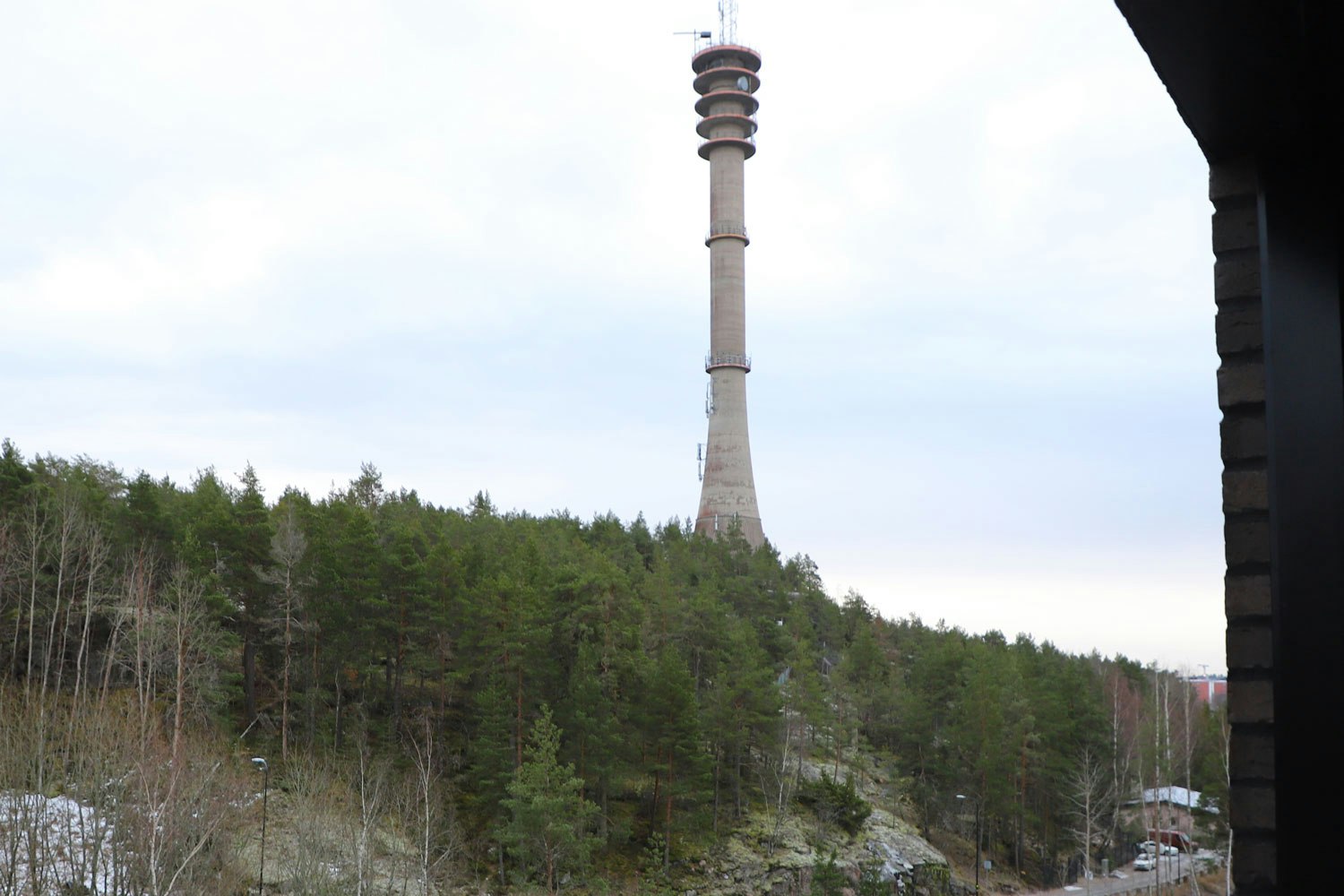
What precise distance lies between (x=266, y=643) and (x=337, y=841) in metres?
9.24

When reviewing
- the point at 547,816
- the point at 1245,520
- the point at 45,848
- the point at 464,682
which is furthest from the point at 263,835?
the point at 1245,520

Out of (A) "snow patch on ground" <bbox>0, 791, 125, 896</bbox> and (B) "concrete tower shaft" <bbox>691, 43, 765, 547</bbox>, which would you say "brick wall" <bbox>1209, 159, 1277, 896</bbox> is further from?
(B) "concrete tower shaft" <bbox>691, 43, 765, 547</bbox>

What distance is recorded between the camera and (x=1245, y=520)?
2.05 metres

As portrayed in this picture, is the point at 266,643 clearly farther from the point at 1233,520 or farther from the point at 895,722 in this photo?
the point at 1233,520

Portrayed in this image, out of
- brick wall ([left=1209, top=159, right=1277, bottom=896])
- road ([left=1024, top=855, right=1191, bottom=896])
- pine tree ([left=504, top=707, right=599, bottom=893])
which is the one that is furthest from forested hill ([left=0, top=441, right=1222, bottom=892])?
brick wall ([left=1209, top=159, right=1277, bottom=896])

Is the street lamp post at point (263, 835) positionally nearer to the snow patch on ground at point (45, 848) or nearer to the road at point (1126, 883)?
the snow patch on ground at point (45, 848)

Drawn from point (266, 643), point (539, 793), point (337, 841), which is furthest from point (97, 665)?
point (539, 793)

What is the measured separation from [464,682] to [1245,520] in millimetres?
28654

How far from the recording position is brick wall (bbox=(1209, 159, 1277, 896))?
190cm

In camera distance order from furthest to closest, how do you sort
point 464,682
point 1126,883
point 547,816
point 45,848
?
point 1126,883, point 464,682, point 547,816, point 45,848

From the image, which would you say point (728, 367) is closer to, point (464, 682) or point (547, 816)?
point (464, 682)

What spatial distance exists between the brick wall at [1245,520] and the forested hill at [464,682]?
789 inches

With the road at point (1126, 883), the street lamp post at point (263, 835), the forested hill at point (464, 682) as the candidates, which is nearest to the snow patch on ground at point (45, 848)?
the forested hill at point (464, 682)

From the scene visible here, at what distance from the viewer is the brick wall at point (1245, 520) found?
1.90m
